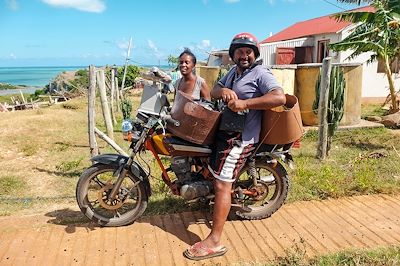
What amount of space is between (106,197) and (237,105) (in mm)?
1703

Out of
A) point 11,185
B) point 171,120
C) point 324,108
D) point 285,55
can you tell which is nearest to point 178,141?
point 171,120

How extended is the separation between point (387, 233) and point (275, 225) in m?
1.06

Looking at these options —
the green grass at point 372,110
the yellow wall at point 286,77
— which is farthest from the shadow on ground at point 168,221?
the green grass at point 372,110


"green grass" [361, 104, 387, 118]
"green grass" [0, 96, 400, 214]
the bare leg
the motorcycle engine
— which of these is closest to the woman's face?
"green grass" [0, 96, 400, 214]

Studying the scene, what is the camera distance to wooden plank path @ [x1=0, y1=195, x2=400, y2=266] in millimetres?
3104

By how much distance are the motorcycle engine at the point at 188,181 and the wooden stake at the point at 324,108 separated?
3316 millimetres

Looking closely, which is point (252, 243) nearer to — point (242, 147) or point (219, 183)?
point (219, 183)

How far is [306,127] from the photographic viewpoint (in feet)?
31.4

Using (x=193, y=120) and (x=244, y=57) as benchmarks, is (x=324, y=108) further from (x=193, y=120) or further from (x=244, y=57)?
(x=193, y=120)

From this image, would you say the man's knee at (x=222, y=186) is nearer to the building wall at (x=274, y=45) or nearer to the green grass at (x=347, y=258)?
the green grass at (x=347, y=258)

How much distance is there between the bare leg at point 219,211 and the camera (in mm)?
3143

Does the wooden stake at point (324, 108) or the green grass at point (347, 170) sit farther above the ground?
the wooden stake at point (324, 108)

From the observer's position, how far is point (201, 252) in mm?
3076

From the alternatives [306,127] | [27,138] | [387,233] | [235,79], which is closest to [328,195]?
[387,233]
